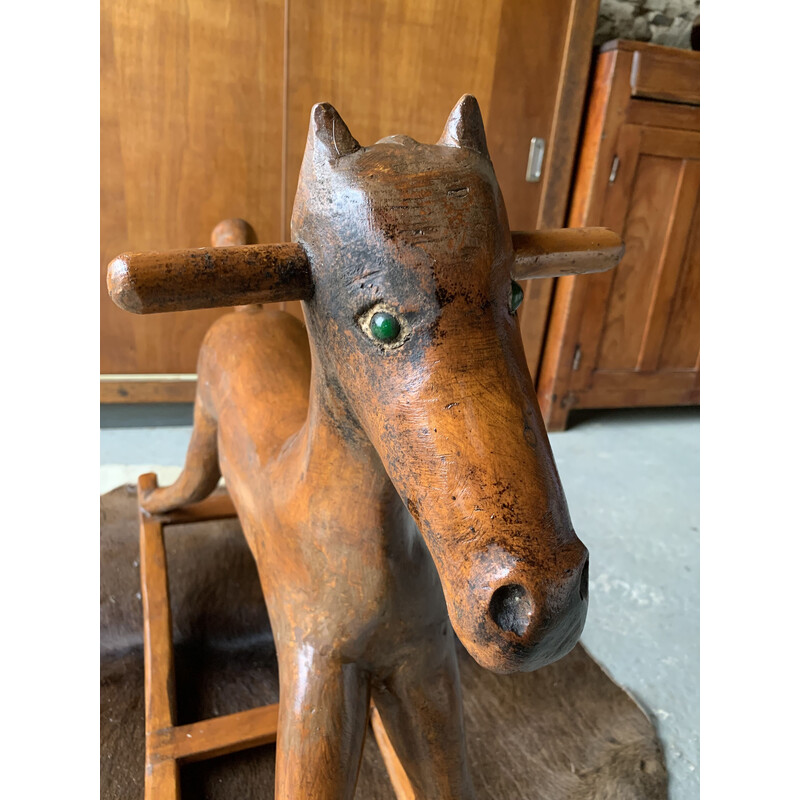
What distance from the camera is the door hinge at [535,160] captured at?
69.2 inches

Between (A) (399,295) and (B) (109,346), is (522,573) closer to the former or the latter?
(A) (399,295)

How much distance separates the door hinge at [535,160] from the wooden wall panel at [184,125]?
0.68 m

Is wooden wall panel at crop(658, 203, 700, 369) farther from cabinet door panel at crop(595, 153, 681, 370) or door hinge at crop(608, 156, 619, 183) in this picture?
door hinge at crop(608, 156, 619, 183)

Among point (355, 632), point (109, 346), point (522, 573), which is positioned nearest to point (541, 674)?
point (355, 632)

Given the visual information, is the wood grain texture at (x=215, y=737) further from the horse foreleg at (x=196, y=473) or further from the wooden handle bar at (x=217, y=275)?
the wooden handle bar at (x=217, y=275)

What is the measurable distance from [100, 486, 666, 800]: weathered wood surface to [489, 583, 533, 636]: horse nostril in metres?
0.53

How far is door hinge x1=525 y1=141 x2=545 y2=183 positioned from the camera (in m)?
1.76

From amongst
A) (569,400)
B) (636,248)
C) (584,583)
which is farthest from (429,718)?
(636,248)

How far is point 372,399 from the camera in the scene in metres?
0.46

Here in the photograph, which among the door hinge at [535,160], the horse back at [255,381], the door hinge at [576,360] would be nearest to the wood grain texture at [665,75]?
the door hinge at [535,160]

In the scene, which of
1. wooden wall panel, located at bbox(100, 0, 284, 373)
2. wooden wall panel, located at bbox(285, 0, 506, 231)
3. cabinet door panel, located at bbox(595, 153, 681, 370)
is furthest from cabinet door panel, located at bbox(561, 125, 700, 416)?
wooden wall panel, located at bbox(100, 0, 284, 373)

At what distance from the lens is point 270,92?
1554mm

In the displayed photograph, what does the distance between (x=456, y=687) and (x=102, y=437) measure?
1519mm

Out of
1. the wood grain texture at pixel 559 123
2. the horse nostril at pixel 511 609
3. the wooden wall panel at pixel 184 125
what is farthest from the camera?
the wood grain texture at pixel 559 123
